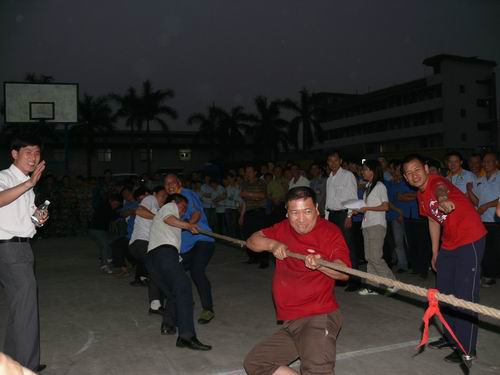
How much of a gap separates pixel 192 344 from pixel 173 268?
804 millimetres

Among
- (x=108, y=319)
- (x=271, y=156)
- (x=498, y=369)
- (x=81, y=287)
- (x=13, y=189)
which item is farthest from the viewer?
(x=271, y=156)

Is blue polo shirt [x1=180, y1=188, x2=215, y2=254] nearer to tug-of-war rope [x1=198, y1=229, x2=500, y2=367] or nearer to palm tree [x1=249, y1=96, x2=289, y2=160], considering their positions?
tug-of-war rope [x1=198, y1=229, x2=500, y2=367]

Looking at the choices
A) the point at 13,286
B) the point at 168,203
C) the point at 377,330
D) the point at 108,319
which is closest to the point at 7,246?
the point at 13,286

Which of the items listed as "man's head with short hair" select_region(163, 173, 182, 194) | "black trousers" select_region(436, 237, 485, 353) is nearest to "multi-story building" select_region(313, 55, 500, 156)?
"man's head with short hair" select_region(163, 173, 182, 194)

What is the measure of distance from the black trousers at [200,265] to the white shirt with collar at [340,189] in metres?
2.52

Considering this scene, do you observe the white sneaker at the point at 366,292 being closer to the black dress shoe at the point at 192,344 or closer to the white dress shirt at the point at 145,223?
the black dress shoe at the point at 192,344

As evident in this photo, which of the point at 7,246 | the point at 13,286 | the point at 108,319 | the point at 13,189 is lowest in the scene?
the point at 108,319

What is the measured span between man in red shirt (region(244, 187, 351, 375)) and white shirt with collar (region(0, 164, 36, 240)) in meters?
2.05

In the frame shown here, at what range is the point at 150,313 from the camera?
6340mm

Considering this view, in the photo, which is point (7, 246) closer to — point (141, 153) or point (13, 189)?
point (13, 189)

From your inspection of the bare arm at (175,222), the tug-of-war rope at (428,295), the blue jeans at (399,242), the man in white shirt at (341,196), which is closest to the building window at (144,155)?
the blue jeans at (399,242)

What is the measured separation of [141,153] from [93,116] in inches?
241

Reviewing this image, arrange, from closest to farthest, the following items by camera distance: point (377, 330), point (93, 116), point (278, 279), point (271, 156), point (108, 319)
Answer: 1. point (278, 279)
2. point (377, 330)
3. point (108, 319)
4. point (93, 116)
5. point (271, 156)

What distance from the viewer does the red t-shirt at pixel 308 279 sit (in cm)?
324
